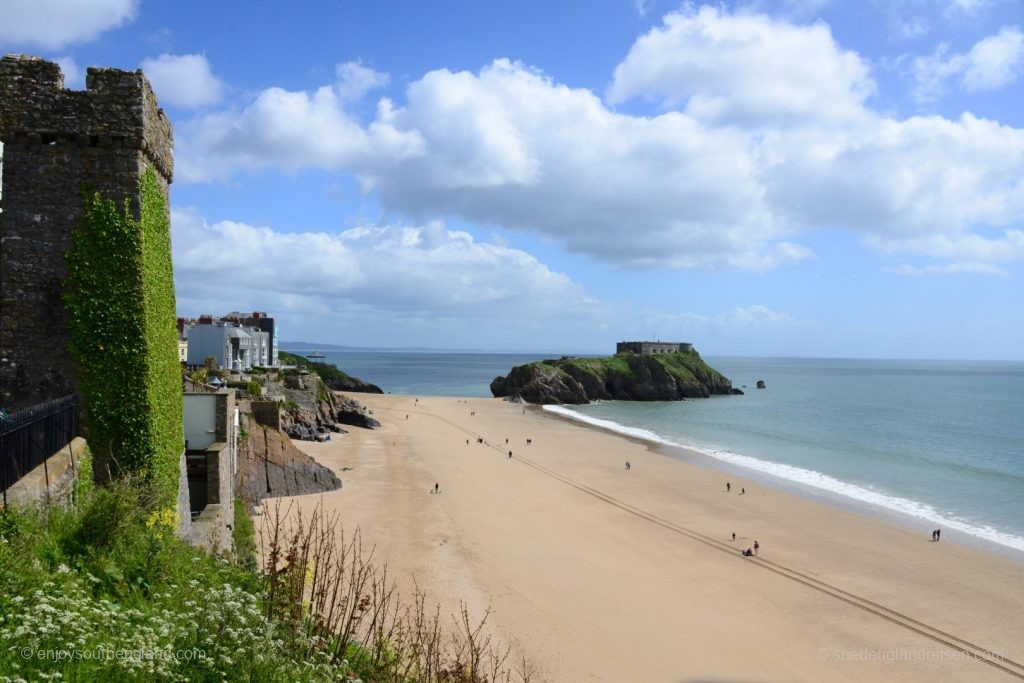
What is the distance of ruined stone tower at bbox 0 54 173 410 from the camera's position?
10.5 meters

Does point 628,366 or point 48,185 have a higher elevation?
point 48,185

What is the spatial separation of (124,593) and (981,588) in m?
28.4

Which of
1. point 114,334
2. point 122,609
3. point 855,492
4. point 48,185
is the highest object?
point 48,185

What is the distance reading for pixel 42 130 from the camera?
10.5 metres

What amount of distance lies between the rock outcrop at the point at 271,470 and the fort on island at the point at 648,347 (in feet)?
360

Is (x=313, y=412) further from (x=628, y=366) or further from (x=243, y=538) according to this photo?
(x=628, y=366)

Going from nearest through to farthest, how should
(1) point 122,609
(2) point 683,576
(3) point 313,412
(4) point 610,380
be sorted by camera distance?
(1) point 122,609, (2) point 683,576, (3) point 313,412, (4) point 610,380

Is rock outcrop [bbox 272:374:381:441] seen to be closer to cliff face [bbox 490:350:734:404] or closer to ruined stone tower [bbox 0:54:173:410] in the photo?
ruined stone tower [bbox 0:54:173:410]

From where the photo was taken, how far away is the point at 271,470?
1177 inches

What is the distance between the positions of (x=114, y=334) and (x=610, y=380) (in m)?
112

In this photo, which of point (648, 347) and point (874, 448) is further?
point (648, 347)

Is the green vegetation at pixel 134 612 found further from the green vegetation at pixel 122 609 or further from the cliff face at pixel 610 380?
the cliff face at pixel 610 380

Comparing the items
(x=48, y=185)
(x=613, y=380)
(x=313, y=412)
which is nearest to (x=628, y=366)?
(x=613, y=380)

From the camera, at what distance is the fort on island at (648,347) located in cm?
13788
